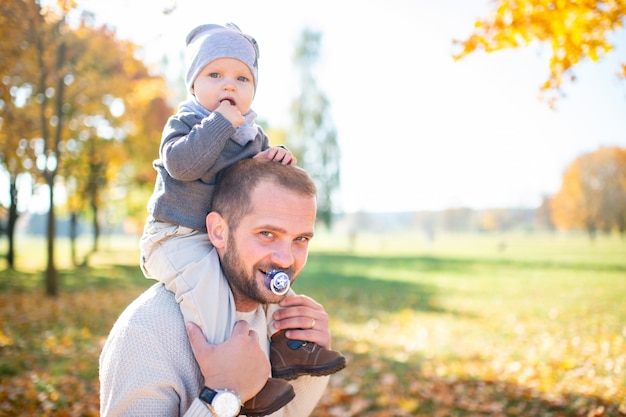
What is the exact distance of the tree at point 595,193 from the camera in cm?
4612

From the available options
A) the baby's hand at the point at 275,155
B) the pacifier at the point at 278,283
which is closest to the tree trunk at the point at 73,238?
the baby's hand at the point at 275,155

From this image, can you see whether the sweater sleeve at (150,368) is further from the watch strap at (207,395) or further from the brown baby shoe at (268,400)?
the brown baby shoe at (268,400)

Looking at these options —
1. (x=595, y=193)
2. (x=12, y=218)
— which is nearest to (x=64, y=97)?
(x=12, y=218)

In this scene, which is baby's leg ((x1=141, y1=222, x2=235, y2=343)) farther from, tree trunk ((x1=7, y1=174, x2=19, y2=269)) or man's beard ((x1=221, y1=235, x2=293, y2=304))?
tree trunk ((x1=7, y1=174, x2=19, y2=269))

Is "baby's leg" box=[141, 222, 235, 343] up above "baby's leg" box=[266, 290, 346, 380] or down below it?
above

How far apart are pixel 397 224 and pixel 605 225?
50531 mm

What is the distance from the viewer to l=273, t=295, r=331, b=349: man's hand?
2314mm

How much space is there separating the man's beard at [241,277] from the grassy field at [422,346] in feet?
12.3

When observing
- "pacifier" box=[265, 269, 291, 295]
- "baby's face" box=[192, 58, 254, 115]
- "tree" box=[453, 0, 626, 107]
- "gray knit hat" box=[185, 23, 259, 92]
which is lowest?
"pacifier" box=[265, 269, 291, 295]

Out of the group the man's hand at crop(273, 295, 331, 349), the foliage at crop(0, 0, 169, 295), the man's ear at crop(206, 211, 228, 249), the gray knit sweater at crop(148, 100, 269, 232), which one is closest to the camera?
the gray knit sweater at crop(148, 100, 269, 232)

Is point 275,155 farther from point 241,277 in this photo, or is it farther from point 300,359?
point 300,359

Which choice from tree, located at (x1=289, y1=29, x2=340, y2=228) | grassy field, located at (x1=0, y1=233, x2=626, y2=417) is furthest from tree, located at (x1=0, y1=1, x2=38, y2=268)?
tree, located at (x1=289, y1=29, x2=340, y2=228)

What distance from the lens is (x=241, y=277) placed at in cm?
215

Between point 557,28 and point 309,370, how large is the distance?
5.97m
